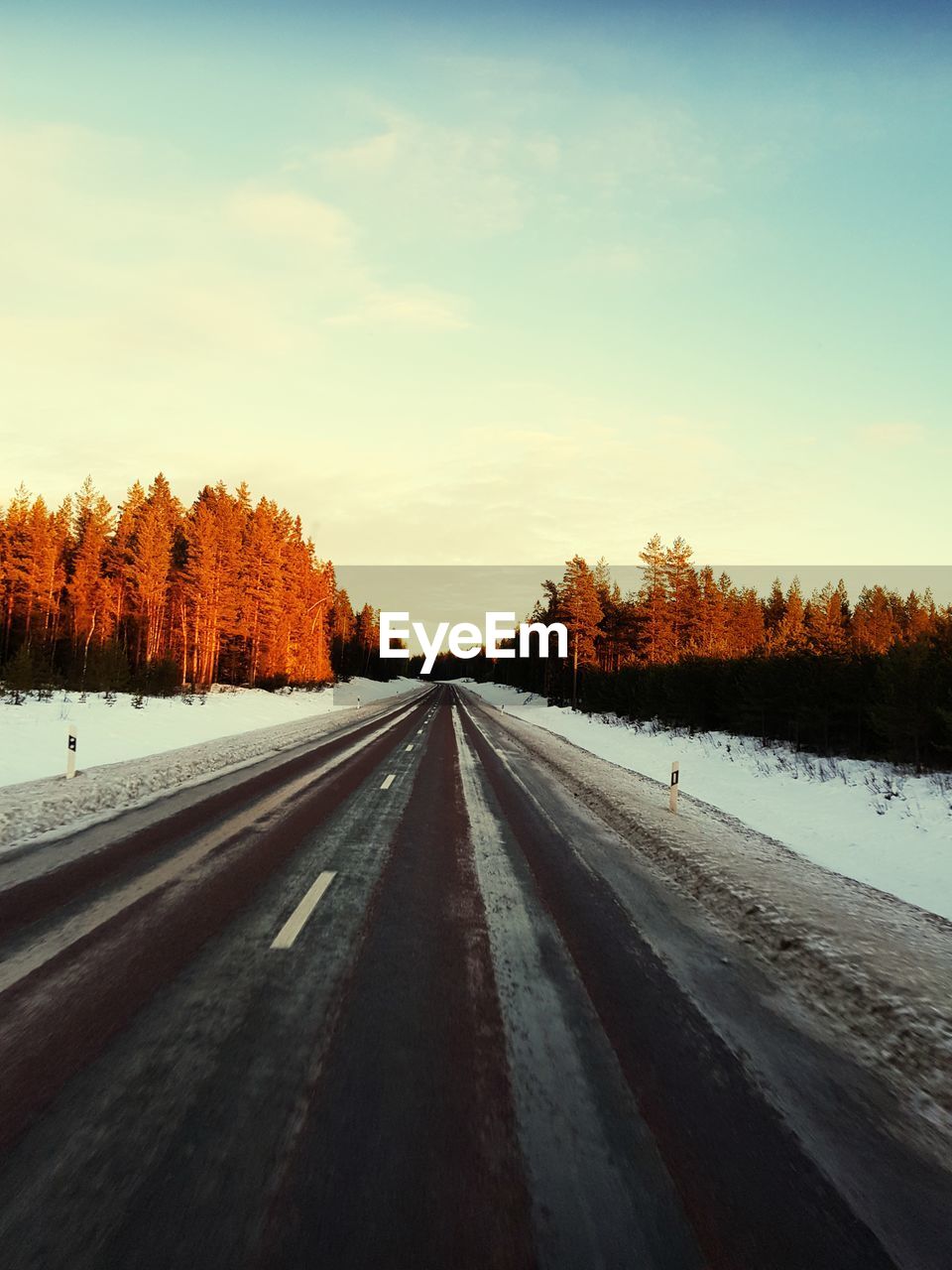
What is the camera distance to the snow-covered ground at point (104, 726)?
14.0m

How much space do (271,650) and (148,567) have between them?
1236 cm

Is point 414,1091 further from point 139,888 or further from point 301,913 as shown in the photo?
point 139,888

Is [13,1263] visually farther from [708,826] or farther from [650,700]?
[650,700]

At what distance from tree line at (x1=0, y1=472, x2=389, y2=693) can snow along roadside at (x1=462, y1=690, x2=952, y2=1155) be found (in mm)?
37591

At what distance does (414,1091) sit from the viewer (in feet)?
10.8

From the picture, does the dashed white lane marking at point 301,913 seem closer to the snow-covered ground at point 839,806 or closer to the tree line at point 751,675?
the snow-covered ground at point 839,806

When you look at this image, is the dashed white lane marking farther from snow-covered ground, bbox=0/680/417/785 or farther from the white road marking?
snow-covered ground, bbox=0/680/417/785

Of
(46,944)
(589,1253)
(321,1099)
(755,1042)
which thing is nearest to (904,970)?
(755,1042)

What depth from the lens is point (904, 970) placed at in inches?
206

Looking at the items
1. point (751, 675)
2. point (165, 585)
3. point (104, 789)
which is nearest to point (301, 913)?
point (104, 789)

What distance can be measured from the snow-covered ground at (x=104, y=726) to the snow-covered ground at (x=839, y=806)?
1332 centimetres

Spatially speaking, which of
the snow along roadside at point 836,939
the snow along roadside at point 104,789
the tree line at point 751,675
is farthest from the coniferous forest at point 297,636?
the snow along roadside at point 104,789

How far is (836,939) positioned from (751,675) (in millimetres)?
18226

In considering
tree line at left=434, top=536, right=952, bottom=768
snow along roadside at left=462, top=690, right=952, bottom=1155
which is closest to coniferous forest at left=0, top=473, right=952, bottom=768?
tree line at left=434, top=536, right=952, bottom=768
